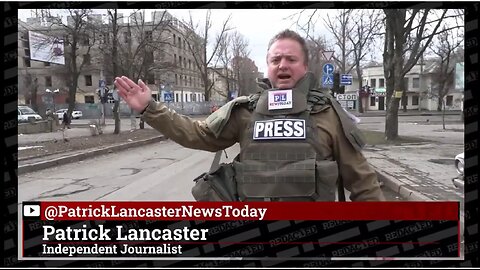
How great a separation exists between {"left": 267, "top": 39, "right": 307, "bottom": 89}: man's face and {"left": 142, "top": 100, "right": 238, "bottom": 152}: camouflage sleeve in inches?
14.0

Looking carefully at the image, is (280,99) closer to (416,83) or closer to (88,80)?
(416,83)

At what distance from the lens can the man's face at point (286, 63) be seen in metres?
1.74

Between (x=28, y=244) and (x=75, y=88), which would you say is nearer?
(x=28, y=244)

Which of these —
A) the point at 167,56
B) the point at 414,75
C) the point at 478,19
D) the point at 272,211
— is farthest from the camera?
the point at 414,75

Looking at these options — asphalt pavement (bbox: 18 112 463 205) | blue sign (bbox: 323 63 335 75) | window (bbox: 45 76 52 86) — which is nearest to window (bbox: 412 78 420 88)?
asphalt pavement (bbox: 18 112 463 205)

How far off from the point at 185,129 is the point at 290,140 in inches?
21.9

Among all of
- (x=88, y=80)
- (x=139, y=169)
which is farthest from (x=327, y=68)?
(x=139, y=169)

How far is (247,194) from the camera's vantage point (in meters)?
1.78

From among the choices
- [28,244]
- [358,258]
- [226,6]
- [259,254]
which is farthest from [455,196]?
[28,244]

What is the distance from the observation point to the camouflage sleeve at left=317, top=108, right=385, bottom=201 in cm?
176

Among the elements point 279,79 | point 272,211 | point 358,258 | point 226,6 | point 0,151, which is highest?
point 226,6

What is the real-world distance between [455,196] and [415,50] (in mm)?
2042

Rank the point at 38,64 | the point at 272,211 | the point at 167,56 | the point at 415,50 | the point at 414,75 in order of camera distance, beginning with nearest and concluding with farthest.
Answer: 1. the point at 272,211
2. the point at 38,64
3. the point at 167,56
4. the point at 414,75
5. the point at 415,50

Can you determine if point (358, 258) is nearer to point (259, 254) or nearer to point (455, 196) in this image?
point (259, 254)
